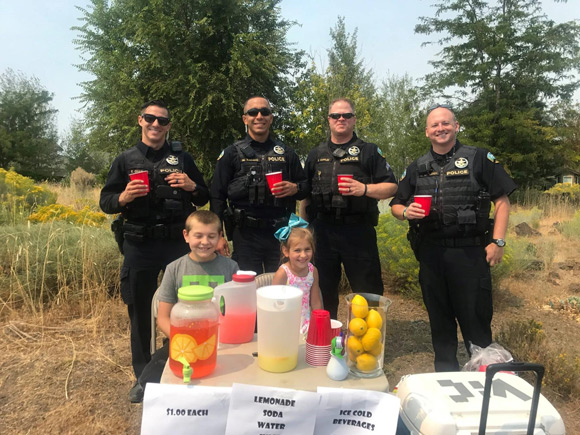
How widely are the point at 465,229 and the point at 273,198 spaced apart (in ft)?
4.86

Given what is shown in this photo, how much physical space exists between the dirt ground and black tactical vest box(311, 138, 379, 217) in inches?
62.2

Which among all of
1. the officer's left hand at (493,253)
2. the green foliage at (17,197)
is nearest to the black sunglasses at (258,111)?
the officer's left hand at (493,253)

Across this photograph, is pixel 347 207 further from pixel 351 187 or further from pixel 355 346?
pixel 355 346

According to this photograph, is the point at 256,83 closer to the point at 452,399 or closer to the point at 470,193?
the point at 470,193

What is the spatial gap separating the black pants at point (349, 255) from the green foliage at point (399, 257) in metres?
1.92

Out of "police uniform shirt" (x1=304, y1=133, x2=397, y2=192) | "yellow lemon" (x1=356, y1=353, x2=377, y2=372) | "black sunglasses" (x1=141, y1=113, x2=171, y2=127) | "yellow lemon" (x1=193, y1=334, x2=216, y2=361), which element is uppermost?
"black sunglasses" (x1=141, y1=113, x2=171, y2=127)

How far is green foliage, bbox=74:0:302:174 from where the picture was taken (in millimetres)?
14438

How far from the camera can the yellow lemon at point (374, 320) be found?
1.64m

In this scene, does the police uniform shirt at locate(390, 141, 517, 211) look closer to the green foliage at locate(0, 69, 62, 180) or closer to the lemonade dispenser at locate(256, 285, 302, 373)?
the lemonade dispenser at locate(256, 285, 302, 373)

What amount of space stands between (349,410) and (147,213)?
7.30 ft

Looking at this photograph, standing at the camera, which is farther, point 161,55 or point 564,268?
point 161,55

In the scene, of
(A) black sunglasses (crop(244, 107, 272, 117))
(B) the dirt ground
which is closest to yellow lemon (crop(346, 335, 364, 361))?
(B) the dirt ground

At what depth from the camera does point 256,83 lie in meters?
15.0

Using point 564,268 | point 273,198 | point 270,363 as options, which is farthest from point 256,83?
point 270,363
